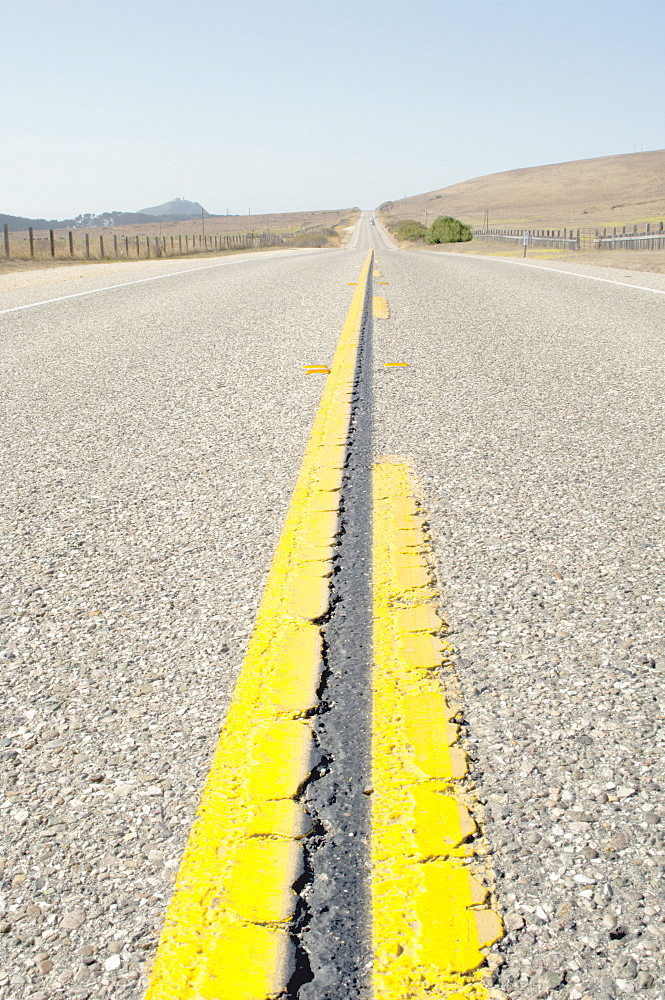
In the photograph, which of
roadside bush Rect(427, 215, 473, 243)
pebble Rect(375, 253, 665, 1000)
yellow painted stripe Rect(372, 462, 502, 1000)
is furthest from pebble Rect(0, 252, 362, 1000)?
roadside bush Rect(427, 215, 473, 243)

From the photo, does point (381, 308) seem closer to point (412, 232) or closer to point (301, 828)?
point (301, 828)

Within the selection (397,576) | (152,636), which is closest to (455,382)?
(397,576)

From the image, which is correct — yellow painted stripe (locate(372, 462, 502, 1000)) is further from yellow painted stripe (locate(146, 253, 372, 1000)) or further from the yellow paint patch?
the yellow paint patch

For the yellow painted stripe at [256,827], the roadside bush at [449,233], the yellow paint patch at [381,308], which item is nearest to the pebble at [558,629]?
the yellow painted stripe at [256,827]

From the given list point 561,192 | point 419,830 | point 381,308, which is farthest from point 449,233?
point 561,192

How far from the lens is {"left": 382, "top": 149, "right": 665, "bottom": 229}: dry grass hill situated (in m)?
110

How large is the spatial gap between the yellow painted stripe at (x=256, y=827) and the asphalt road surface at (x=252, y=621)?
4 cm

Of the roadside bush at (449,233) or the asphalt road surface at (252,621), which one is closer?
the asphalt road surface at (252,621)

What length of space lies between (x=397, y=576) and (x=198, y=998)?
4.79 feet

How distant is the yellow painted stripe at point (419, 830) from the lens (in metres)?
1.22

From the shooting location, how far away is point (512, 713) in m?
1.83

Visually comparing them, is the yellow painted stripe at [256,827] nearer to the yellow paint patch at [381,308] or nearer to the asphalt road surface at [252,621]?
the asphalt road surface at [252,621]

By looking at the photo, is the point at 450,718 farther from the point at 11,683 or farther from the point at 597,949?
the point at 11,683

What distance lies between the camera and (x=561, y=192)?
136375 millimetres
